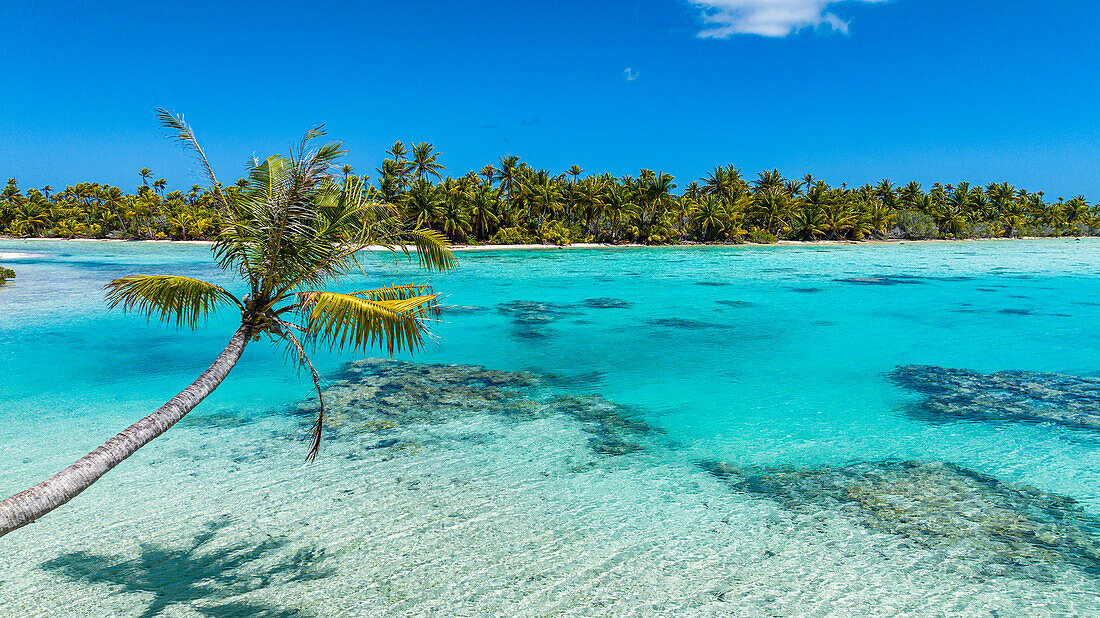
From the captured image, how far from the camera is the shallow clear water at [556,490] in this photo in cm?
600

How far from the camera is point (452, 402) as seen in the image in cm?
1199

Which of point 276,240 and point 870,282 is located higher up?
point 276,240

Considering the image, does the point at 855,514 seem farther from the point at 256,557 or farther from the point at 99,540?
the point at 99,540

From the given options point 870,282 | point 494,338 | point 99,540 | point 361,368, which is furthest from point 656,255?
point 99,540

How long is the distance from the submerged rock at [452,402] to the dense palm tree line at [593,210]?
48.7 metres

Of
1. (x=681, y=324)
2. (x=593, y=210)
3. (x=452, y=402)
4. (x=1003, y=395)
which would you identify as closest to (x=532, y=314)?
(x=681, y=324)

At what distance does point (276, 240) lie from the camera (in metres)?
6.02

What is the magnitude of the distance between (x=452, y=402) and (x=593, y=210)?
206ft

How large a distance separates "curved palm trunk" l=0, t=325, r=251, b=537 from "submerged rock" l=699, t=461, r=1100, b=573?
20.6 ft

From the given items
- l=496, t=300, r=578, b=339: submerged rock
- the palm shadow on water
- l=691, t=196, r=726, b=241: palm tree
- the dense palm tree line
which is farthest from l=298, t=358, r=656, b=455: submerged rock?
l=691, t=196, r=726, b=241: palm tree

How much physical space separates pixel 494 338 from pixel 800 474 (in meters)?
11.3

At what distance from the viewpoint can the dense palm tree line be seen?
6969 cm

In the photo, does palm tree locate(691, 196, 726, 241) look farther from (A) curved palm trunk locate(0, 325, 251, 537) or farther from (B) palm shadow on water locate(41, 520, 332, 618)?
(A) curved palm trunk locate(0, 325, 251, 537)

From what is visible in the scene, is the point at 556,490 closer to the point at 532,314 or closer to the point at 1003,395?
the point at 1003,395
